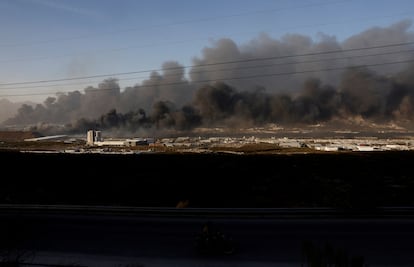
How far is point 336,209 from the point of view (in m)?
22.9

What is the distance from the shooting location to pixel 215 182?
34219 mm

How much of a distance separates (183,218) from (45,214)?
9990 millimetres

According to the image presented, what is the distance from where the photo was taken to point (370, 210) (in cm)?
2238

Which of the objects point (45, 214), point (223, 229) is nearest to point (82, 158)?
point (45, 214)

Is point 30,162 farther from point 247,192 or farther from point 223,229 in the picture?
point 223,229

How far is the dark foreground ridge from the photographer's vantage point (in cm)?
2841

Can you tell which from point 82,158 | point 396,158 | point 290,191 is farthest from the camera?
point 82,158

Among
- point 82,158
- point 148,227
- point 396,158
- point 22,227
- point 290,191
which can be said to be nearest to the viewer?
point 22,227

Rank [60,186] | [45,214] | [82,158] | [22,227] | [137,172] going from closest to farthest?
[22,227]
[45,214]
[60,186]
[137,172]
[82,158]

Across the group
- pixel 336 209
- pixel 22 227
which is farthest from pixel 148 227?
pixel 336 209

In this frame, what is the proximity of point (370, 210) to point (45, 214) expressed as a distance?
2128cm

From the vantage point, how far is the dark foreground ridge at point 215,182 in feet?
93.2

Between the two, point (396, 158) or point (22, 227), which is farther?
point (396, 158)

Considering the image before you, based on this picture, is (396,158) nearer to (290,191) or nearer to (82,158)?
(290,191)
